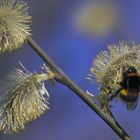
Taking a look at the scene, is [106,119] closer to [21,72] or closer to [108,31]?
[21,72]

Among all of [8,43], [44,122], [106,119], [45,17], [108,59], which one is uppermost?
[45,17]

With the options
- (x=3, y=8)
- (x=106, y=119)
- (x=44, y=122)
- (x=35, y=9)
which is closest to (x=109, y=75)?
(x=106, y=119)

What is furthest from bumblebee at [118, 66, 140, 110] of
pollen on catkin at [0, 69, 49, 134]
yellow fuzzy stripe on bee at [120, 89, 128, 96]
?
pollen on catkin at [0, 69, 49, 134]

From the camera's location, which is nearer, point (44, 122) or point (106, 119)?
point (106, 119)

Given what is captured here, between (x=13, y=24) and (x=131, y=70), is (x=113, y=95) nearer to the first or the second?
(x=131, y=70)

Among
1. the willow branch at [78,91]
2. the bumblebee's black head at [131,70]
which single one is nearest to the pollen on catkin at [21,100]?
the willow branch at [78,91]

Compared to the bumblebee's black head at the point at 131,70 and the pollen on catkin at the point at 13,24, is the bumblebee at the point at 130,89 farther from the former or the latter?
the pollen on catkin at the point at 13,24
